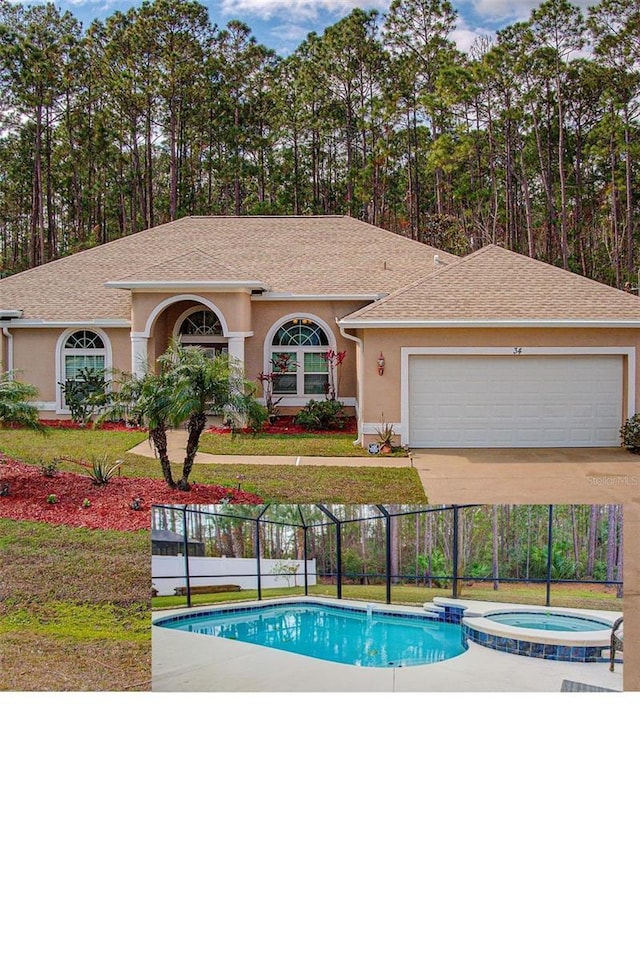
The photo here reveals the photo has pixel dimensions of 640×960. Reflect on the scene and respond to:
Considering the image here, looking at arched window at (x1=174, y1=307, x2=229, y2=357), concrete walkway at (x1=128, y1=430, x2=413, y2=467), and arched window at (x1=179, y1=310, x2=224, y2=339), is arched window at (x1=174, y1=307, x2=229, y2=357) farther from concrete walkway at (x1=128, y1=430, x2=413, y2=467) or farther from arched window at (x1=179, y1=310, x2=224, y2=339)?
concrete walkway at (x1=128, y1=430, x2=413, y2=467)

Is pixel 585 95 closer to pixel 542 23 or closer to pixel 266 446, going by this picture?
pixel 542 23

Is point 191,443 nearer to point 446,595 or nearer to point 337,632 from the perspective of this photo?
point 337,632

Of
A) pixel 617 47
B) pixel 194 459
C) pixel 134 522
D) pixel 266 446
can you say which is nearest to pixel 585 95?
pixel 617 47

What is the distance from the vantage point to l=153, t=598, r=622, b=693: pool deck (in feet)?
32.6

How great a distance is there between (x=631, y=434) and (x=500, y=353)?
2.22 meters

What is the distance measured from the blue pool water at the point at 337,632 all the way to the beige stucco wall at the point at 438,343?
4.30 m

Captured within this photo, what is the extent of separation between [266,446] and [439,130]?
5711 mm

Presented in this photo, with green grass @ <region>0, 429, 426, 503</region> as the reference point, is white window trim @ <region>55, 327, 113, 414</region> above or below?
above

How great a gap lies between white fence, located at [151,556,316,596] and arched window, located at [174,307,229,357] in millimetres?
6257

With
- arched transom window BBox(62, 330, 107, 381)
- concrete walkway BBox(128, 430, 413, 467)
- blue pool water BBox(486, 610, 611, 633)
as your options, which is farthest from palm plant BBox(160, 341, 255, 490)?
blue pool water BBox(486, 610, 611, 633)

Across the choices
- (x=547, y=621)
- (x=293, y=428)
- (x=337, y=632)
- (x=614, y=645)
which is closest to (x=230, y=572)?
(x=337, y=632)

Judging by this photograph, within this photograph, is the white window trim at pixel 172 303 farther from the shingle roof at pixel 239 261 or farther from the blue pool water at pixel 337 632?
the blue pool water at pixel 337 632

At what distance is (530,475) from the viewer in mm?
13094

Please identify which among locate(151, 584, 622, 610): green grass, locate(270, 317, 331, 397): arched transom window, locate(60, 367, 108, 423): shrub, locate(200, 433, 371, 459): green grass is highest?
locate(270, 317, 331, 397): arched transom window
